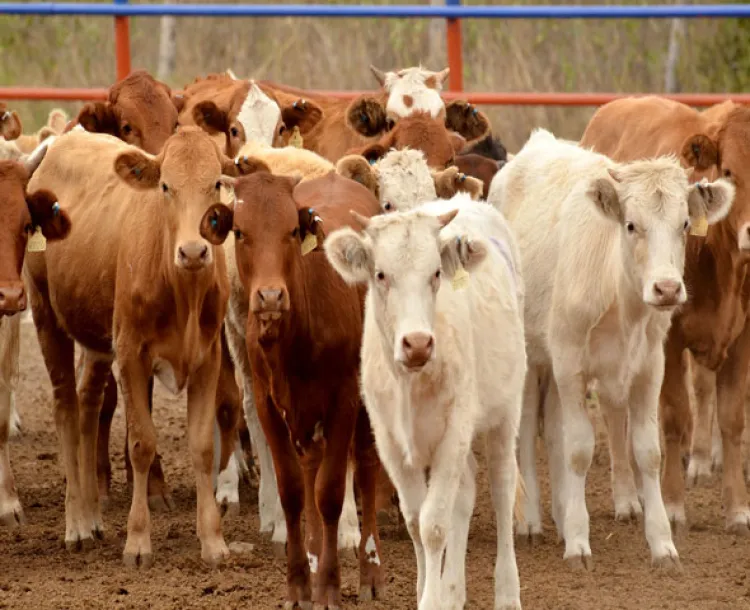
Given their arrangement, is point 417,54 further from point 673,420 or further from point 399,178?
point 673,420

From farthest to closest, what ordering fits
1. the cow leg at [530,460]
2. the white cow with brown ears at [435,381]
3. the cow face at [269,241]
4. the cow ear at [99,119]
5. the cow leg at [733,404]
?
the cow ear at [99,119], the cow leg at [733,404], the cow leg at [530,460], the cow face at [269,241], the white cow with brown ears at [435,381]

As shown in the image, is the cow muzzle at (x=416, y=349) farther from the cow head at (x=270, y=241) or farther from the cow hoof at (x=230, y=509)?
the cow hoof at (x=230, y=509)

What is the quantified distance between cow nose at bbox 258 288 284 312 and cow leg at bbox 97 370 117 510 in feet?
7.85

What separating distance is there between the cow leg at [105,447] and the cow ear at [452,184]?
6.62ft

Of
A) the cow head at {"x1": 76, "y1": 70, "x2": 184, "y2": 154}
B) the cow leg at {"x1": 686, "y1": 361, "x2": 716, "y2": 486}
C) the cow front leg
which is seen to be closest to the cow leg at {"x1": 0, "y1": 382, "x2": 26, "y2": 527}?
the cow front leg

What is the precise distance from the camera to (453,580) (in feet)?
21.0

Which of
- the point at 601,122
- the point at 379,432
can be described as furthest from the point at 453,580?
the point at 601,122

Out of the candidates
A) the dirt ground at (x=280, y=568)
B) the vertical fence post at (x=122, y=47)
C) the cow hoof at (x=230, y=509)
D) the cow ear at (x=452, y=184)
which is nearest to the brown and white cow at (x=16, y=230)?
the dirt ground at (x=280, y=568)

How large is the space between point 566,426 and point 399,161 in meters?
1.66

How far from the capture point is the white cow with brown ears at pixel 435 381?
612 cm

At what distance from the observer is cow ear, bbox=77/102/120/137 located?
959cm

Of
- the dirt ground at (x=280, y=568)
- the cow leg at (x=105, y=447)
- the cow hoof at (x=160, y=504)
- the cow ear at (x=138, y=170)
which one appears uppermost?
the cow ear at (x=138, y=170)

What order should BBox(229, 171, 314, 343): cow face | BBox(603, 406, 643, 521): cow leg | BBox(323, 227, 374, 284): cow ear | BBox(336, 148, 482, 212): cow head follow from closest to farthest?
BBox(323, 227, 374, 284): cow ear
BBox(229, 171, 314, 343): cow face
BBox(336, 148, 482, 212): cow head
BBox(603, 406, 643, 521): cow leg

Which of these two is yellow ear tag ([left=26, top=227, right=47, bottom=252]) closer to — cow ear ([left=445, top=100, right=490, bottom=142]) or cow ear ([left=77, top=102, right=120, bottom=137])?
cow ear ([left=77, top=102, right=120, bottom=137])
